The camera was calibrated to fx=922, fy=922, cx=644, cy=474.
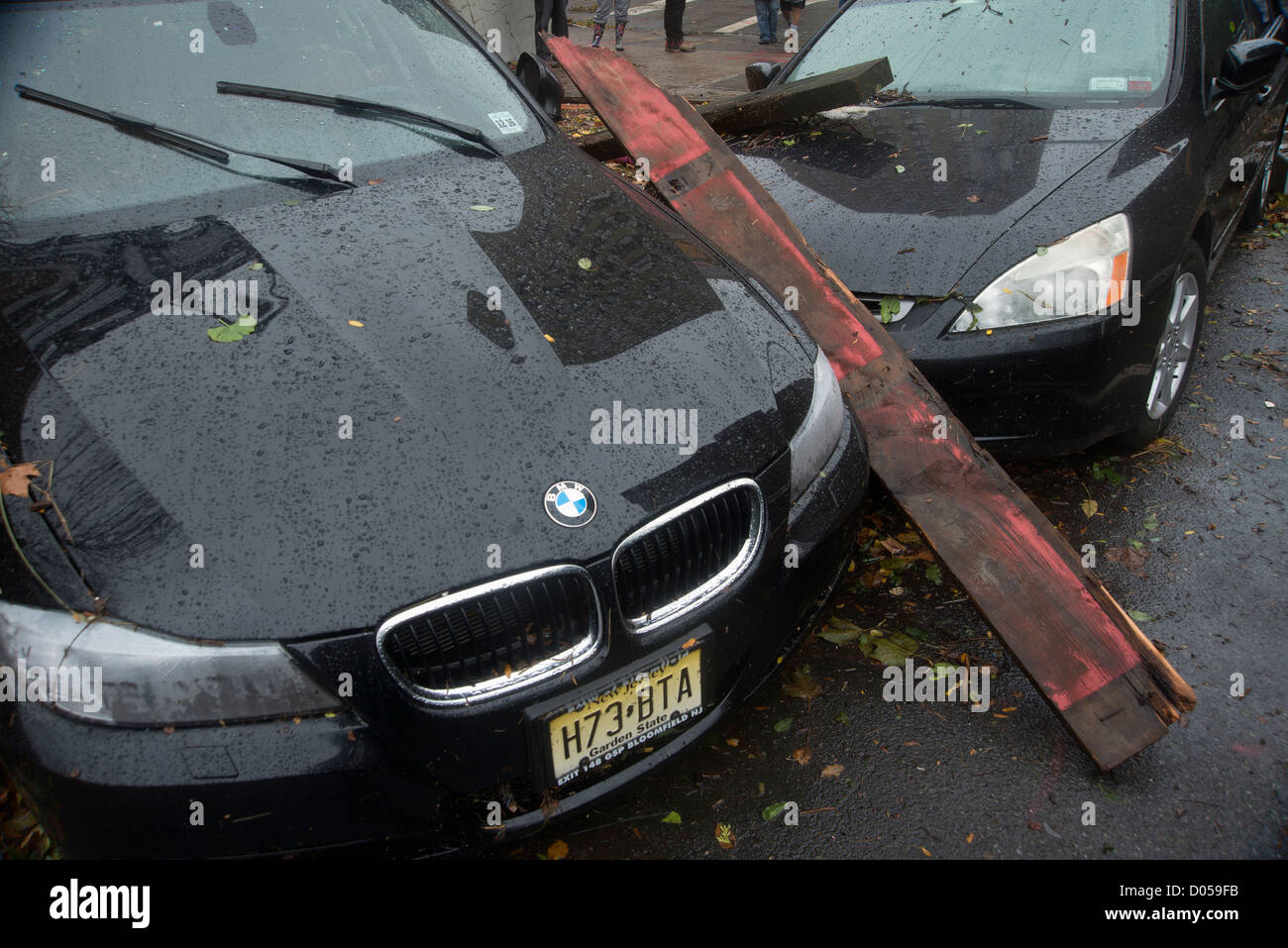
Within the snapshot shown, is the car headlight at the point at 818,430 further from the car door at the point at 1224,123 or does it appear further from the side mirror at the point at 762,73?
the side mirror at the point at 762,73

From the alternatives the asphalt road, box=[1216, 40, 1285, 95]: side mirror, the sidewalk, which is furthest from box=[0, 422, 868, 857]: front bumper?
the sidewalk

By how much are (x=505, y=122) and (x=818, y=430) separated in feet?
5.20

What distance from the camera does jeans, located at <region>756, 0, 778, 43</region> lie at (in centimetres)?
1308

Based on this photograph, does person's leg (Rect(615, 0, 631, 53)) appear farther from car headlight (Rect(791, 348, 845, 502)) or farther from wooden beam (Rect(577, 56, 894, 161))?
car headlight (Rect(791, 348, 845, 502))

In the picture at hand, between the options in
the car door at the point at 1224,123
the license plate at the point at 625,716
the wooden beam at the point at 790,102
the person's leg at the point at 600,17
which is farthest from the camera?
the person's leg at the point at 600,17

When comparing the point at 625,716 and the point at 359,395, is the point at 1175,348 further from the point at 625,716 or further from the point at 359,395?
the point at 359,395

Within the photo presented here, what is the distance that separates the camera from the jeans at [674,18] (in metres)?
12.6

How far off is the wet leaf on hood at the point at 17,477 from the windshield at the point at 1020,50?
3.98 metres

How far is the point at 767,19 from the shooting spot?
13.2 meters

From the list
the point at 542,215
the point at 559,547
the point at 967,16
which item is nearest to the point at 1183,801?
the point at 559,547

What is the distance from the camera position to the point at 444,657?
178cm

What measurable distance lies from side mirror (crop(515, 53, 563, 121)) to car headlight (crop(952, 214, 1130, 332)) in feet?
5.56

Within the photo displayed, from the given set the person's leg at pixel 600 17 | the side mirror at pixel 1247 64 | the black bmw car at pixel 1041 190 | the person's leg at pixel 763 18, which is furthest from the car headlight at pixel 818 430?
the person's leg at pixel 763 18

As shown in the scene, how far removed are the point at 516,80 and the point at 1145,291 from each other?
2386 millimetres
